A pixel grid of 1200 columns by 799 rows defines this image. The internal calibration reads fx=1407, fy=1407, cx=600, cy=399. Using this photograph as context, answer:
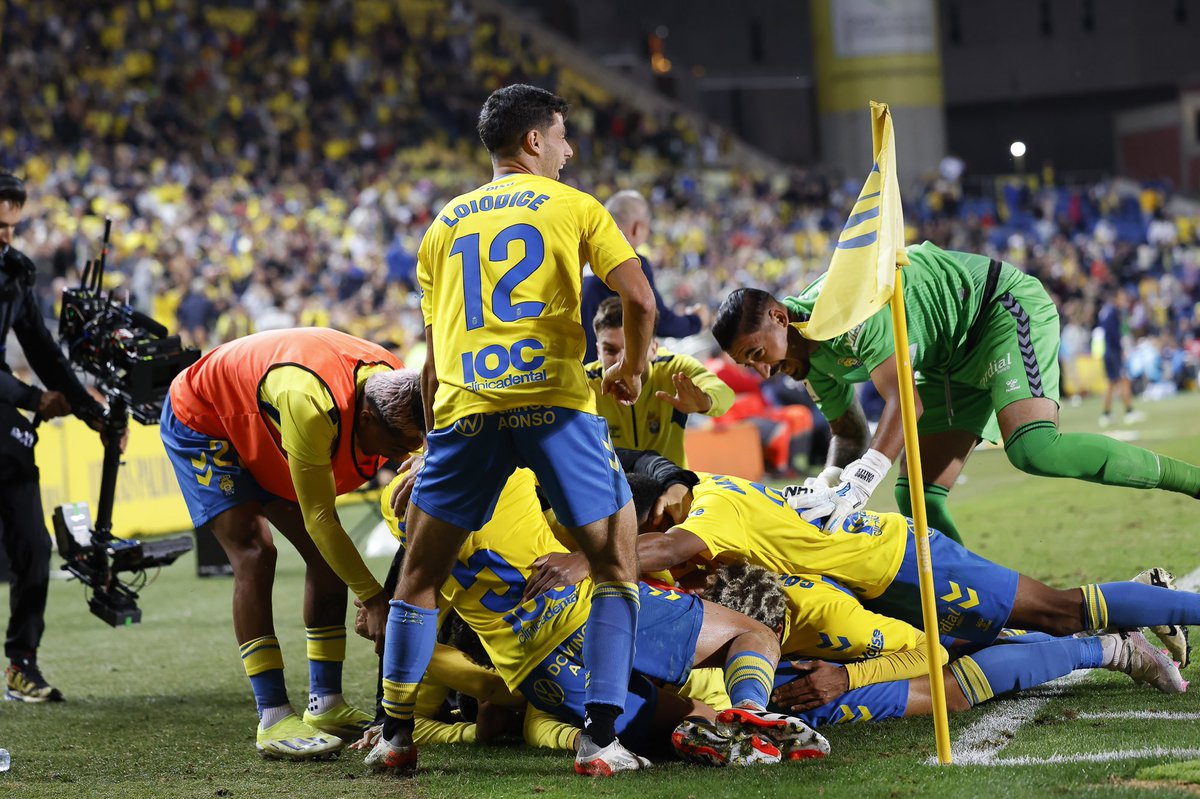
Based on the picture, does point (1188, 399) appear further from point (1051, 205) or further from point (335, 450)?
point (335, 450)

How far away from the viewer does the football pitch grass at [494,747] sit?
3820 mm

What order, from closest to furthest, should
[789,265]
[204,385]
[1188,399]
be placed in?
1. [204,385]
2. [1188,399]
3. [789,265]

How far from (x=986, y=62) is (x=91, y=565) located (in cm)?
4226

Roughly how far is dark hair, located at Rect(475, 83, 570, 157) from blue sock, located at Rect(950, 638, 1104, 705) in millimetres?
2256

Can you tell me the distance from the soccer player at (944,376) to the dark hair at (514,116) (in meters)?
1.09

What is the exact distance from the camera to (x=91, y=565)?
6.38 m

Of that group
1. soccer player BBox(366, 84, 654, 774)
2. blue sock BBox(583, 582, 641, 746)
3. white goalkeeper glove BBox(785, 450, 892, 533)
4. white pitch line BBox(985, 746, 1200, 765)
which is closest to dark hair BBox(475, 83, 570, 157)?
soccer player BBox(366, 84, 654, 774)

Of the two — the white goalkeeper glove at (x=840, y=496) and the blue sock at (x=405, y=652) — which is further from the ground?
the white goalkeeper glove at (x=840, y=496)

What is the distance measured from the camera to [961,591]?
15.1 ft

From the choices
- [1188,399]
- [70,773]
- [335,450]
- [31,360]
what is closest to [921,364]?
[335,450]

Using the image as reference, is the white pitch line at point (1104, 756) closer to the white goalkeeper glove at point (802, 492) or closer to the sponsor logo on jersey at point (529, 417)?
the white goalkeeper glove at point (802, 492)

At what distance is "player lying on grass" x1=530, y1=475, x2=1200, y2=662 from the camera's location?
4582mm

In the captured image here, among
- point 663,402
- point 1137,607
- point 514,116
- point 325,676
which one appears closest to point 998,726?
point 1137,607

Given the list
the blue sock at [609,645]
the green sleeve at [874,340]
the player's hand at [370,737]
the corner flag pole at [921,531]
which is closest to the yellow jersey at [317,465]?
the player's hand at [370,737]
